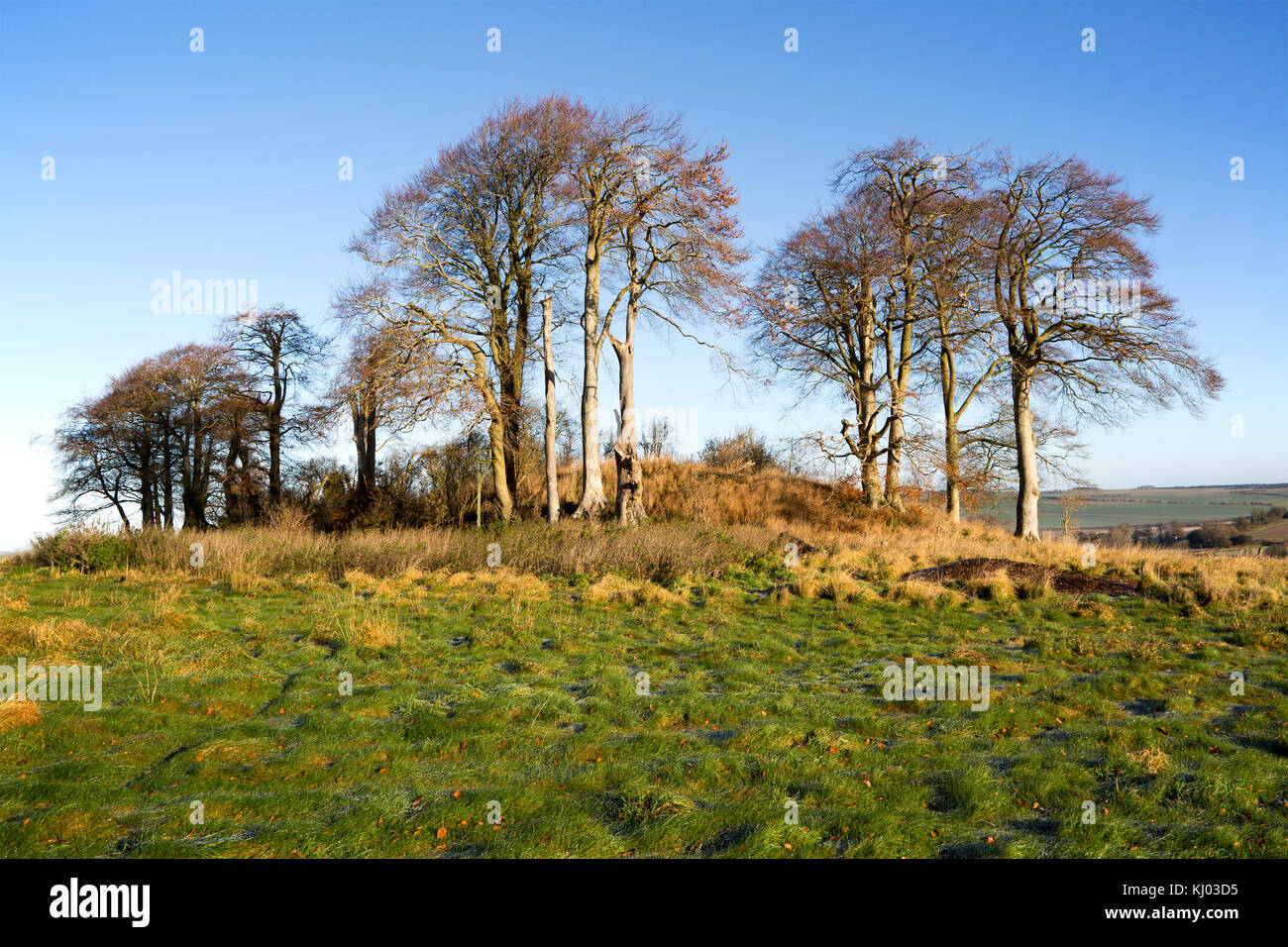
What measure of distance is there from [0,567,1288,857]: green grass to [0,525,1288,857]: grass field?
0.10ft

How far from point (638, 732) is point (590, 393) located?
18.2 meters

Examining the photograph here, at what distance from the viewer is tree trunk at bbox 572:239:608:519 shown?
2456cm

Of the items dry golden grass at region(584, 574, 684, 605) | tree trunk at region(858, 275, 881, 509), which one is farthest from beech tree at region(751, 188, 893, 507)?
dry golden grass at region(584, 574, 684, 605)

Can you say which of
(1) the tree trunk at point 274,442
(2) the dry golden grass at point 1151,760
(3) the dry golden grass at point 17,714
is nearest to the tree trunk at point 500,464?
(1) the tree trunk at point 274,442

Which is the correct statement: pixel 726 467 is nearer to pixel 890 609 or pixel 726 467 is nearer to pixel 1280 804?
pixel 890 609

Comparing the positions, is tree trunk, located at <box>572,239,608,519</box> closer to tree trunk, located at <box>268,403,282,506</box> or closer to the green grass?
the green grass

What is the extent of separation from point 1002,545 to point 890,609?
36.1 feet

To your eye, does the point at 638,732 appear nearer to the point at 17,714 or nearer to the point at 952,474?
the point at 17,714

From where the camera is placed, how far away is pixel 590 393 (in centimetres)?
2464

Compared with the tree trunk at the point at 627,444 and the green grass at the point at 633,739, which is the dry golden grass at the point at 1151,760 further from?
the tree trunk at the point at 627,444

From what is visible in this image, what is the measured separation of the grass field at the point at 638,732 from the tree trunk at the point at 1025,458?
41.2ft

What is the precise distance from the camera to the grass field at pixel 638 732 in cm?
510

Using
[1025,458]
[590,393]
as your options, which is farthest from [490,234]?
[1025,458]
